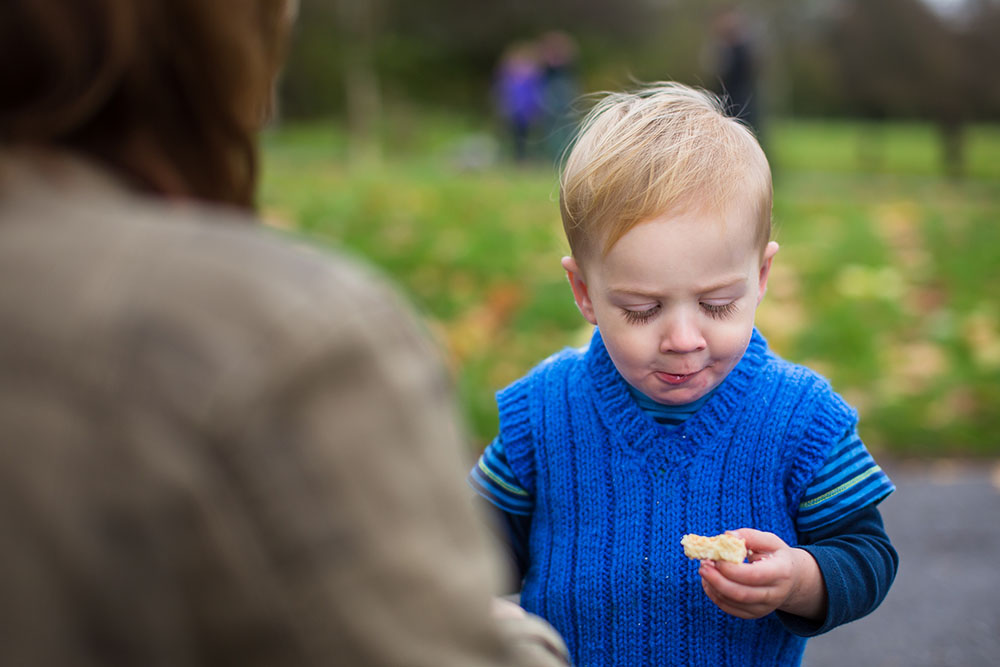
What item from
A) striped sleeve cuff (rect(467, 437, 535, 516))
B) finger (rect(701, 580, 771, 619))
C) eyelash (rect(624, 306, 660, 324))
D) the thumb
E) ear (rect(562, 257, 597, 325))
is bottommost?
finger (rect(701, 580, 771, 619))

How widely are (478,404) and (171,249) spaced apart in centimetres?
401

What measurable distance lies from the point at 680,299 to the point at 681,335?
58mm

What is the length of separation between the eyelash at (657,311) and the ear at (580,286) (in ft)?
0.38

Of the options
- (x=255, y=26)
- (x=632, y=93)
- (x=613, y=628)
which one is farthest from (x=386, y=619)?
(x=632, y=93)

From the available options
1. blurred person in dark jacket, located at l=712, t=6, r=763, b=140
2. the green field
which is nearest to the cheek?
the green field

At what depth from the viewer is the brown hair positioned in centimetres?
84

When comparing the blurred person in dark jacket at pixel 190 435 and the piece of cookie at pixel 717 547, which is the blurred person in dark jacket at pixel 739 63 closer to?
the piece of cookie at pixel 717 547

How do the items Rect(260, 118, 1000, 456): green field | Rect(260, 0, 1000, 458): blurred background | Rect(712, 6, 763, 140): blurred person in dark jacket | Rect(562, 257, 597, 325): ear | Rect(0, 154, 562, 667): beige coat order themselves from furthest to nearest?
Rect(712, 6, 763, 140): blurred person in dark jacket < Rect(260, 0, 1000, 458): blurred background < Rect(260, 118, 1000, 456): green field < Rect(562, 257, 597, 325): ear < Rect(0, 154, 562, 667): beige coat

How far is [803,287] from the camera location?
5926 mm

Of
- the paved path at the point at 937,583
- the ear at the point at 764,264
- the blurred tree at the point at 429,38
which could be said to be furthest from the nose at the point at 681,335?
the blurred tree at the point at 429,38

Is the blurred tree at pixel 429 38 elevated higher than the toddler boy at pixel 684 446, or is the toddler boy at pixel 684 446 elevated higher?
the blurred tree at pixel 429 38

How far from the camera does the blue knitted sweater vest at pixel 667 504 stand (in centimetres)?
158

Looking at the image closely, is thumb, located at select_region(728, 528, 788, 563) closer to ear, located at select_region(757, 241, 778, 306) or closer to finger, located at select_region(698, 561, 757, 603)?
finger, located at select_region(698, 561, 757, 603)

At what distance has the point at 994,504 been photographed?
404 cm
